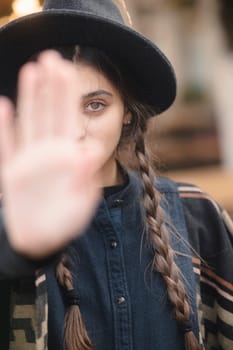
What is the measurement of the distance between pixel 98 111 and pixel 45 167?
1.80ft

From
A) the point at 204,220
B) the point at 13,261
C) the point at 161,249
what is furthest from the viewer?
the point at 204,220

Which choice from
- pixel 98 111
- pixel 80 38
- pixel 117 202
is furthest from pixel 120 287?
pixel 80 38

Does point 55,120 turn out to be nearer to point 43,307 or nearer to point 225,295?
point 43,307

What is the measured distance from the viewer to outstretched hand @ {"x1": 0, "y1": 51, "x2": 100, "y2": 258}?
930 mm

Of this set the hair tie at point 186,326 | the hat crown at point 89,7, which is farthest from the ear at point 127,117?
the hair tie at point 186,326

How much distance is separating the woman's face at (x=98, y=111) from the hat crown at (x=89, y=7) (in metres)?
0.12

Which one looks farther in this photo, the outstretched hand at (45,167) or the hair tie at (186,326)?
the hair tie at (186,326)

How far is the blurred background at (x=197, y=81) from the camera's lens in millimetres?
5594

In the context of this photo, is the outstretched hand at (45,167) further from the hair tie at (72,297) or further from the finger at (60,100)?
the hair tie at (72,297)

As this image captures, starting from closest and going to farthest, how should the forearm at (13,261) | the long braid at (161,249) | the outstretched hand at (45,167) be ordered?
1. the outstretched hand at (45,167)
2. the forearm at (13,261)
3. the long braid at (161,249)

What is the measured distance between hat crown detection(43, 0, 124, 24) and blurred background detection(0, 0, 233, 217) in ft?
12.8

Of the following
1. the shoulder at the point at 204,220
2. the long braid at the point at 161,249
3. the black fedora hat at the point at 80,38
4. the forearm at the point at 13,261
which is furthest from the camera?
the shoulder at the point at 204,220

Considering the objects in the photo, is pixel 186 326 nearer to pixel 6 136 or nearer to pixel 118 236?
pixel 118 236

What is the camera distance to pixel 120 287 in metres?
1.52
